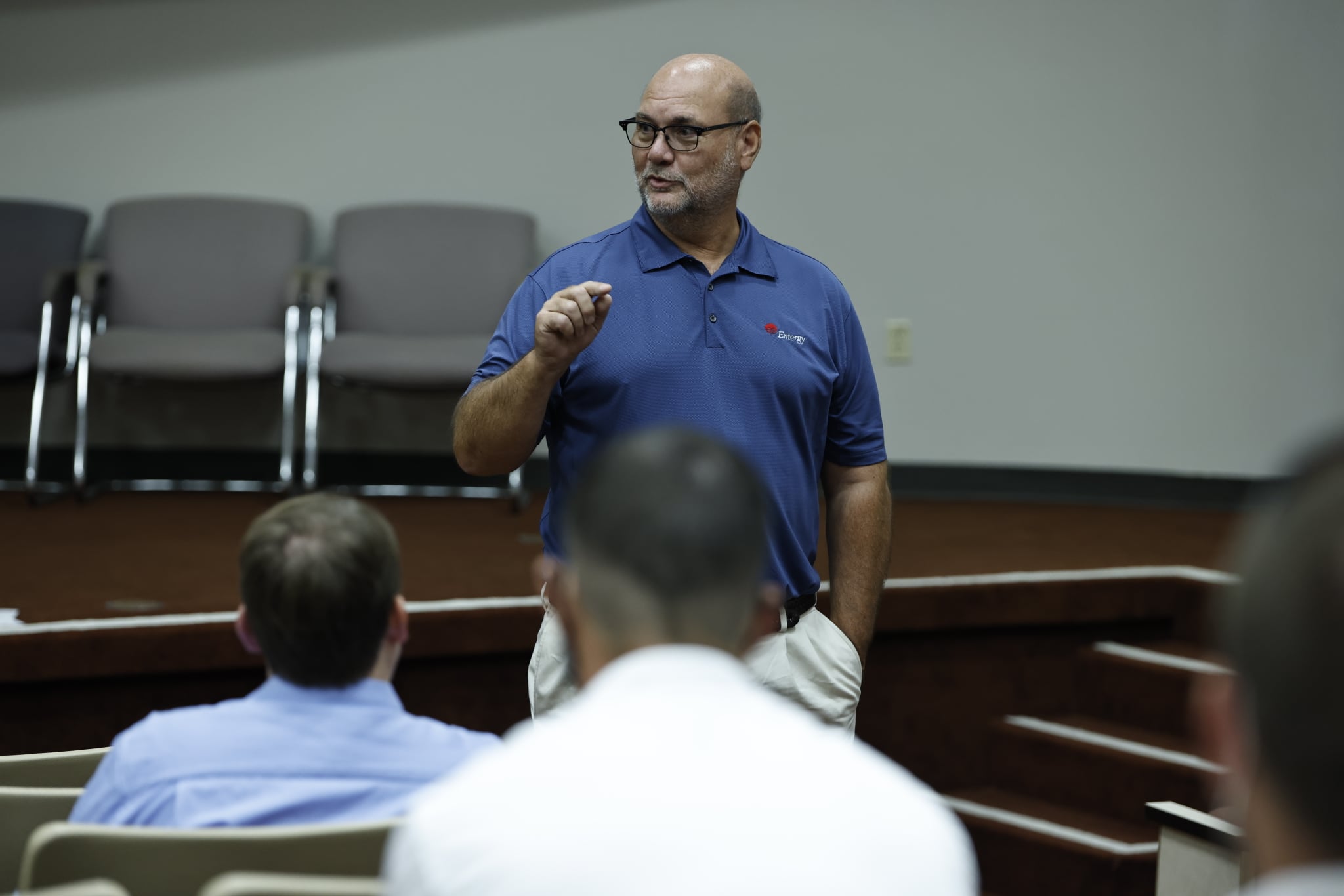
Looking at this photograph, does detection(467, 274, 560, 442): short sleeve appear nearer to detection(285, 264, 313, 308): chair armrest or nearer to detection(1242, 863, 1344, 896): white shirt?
detection(1242, 863, 1344, 896): white shirt

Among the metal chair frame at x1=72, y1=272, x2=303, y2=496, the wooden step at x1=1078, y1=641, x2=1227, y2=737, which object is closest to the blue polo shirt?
the wooden step at x1=1078, y1=641, x2=1227, y2=737

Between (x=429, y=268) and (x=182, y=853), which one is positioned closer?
(x=182, y=853)

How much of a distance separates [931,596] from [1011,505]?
1524 millimetres

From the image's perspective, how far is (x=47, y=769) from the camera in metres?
1.51

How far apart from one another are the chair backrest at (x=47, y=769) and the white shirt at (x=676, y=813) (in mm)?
874

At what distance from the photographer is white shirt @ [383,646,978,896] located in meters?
0.74

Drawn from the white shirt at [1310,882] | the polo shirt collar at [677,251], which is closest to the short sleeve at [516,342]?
the polo shirt collar at [677,251]

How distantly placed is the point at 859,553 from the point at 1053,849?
1.20m

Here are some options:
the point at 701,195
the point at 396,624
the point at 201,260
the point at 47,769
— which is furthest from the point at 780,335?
the point at 201,260

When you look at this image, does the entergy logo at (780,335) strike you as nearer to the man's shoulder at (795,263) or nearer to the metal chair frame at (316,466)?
the man's shoulder at (795,263)

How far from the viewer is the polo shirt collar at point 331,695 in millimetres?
1230

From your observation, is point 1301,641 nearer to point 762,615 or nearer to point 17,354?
point 762,615

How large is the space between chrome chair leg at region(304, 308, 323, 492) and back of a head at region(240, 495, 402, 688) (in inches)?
116

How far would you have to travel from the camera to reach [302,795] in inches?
47.1
